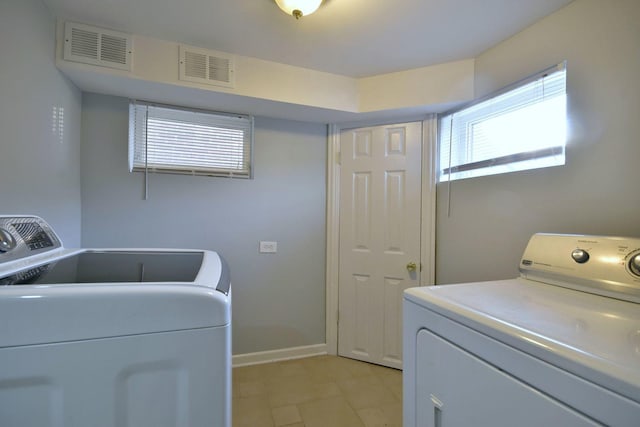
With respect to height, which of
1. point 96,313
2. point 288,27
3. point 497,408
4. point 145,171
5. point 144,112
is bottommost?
point 497,408

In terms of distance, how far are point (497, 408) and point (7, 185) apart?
194 centimetres

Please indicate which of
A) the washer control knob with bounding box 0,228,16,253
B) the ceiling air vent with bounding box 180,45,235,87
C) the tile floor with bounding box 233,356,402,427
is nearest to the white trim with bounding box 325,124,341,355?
the tile floor with bounding box 233,356,402,427

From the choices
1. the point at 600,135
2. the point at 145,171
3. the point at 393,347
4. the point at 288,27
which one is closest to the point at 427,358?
the point at 600,135

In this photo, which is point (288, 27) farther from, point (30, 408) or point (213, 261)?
point (30, 408)

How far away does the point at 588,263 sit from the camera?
1032 mm

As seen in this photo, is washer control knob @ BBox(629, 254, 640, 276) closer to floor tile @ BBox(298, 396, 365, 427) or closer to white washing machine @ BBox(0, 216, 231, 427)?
white washing machine @ BBox(0, 216, 231, 427)

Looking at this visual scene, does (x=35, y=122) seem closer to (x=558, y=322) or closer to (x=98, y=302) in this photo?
(x=98, y=302)

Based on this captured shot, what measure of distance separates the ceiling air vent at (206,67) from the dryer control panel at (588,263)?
1.97 m

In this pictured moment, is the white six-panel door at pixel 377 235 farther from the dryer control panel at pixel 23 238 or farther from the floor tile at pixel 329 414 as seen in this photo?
the dryer control panel at pixel 23 238

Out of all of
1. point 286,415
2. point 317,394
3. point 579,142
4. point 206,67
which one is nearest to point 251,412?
point 286,415

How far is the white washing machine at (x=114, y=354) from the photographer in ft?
2.06

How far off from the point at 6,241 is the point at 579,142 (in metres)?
2.41

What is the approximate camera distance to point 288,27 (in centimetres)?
161

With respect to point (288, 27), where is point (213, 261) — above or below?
below
